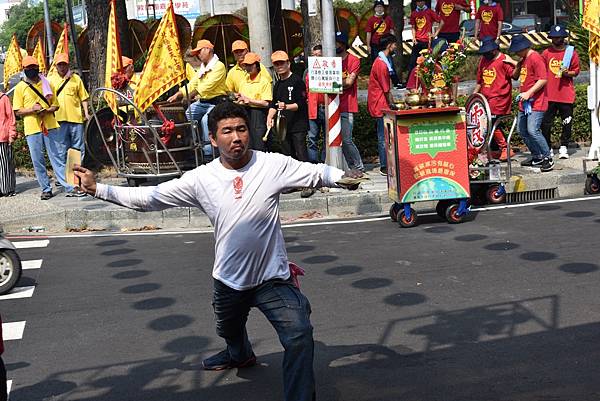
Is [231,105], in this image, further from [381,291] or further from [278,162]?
[381,291]

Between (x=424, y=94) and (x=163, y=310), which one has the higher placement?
(x=424, y=94)

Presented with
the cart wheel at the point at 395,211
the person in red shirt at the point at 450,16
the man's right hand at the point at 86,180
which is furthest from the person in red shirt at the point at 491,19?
the man's right hand at the point at 86,180

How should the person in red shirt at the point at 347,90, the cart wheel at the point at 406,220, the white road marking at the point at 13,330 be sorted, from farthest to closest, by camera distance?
1. the person in red shirt at the point at 347,90
2. the cart wheel at the point at 406,220
3. the white road marking at the point at 13,330

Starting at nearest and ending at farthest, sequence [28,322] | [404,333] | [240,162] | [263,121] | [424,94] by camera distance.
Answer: [240,162] → [404,333] → [28,322] → [424,94] → [263,121]

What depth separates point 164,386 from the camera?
6098 millimetres

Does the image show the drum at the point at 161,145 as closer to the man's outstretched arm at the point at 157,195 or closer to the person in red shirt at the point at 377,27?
the man's outstretched arm at the point at 157,195

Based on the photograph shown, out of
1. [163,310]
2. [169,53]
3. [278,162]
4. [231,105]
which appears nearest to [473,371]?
[278,162]

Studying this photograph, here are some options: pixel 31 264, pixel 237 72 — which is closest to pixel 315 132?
pixel 237 72

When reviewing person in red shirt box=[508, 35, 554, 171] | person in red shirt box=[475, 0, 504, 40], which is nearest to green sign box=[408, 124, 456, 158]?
person in red shirt box=[508, 35, 554, 171]

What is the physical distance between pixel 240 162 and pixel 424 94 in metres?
5.71

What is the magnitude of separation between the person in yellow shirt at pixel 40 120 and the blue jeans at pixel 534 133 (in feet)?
19.3

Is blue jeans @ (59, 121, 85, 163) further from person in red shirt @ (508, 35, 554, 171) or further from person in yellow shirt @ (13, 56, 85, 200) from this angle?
person in red shirt @ (508, 35, 554, 171)

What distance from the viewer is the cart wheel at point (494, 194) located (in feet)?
37.6

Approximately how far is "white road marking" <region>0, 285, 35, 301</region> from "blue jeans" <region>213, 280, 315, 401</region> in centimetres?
322
